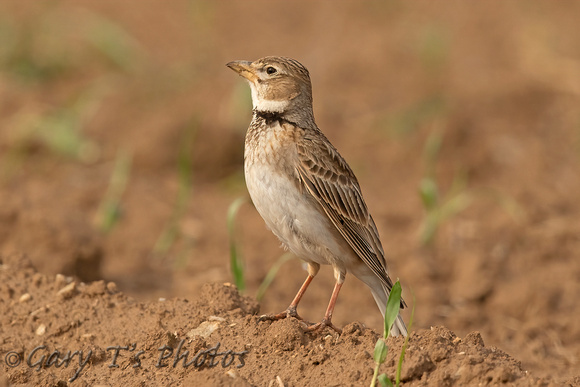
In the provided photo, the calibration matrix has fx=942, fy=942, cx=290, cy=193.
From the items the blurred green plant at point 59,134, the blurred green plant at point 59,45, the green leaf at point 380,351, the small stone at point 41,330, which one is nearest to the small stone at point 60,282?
the small stone at point 41,330

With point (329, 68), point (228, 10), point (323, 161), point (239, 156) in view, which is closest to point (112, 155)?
point (239, 156)

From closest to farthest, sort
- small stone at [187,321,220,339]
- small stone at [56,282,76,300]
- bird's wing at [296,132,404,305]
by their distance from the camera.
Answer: small stone at [187,321,220,339] < bird's wing at [296,132,404,305] < small stone at [56,282,76,300]

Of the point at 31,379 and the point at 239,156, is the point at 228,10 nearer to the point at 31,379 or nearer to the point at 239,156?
the point at 239,156

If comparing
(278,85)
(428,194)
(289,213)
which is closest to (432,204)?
(428,194)

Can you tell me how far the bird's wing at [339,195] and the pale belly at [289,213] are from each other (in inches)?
4.5

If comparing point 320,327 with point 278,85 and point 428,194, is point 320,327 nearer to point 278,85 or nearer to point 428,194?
point 278,85

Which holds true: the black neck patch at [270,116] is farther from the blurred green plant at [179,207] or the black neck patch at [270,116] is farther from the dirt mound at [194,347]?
the blurred green plant at [179,207]

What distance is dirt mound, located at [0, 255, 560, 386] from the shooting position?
16.0 ft

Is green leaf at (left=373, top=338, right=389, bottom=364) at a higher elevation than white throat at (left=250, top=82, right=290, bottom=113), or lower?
lower

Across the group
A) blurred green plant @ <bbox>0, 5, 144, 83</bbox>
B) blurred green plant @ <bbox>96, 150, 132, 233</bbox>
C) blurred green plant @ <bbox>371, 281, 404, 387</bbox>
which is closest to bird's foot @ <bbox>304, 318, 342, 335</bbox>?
blurred green plant @ <bbox>371, 281, 404, 387</bbox>

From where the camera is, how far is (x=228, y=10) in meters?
17.0

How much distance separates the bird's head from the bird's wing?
0.27 metres

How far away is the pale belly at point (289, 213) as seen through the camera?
580 cm

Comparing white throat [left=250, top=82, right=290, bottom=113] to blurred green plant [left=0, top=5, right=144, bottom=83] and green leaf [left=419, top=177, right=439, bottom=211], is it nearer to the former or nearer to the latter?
green leaf [left=419, top=177, right=439, bottom=211]
